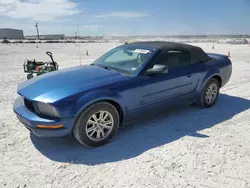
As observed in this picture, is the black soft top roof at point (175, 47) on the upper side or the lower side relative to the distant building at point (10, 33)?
lower

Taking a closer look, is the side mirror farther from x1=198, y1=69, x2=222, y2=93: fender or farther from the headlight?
the headlight

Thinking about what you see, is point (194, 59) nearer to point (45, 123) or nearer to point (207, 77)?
point (207, 77)

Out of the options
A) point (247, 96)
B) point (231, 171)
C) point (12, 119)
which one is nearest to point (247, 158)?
point (231, 171)

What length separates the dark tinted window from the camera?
13.6 feet

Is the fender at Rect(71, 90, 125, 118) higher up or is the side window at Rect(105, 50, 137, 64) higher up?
the side window at Rect(105, 50, 137, 64)

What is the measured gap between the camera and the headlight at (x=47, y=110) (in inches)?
119

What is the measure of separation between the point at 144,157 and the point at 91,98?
114 centimetres

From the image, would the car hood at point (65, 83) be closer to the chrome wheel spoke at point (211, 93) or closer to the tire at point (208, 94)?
the tire at point (208, 94)

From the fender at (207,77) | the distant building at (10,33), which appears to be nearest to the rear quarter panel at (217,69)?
the fender at (207,77)

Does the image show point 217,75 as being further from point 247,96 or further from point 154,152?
point 154,152

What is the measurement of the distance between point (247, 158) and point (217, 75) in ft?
8.00

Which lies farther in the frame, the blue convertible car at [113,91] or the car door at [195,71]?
the car door at [195,71]

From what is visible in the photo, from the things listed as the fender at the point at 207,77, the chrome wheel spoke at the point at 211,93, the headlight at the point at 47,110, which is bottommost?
the chrome wheel spoke at the point at 211,93

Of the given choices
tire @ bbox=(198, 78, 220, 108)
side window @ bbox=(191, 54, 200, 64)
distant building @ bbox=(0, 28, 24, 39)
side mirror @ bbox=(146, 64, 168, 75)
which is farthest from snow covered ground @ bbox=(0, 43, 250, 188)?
distant building @ bbox=(0, 28, 24, 39)
